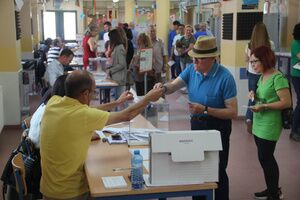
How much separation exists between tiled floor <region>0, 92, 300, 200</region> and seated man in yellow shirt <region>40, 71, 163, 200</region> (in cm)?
194

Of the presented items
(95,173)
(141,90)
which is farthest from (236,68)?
(95,173)

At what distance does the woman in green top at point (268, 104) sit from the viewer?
3682 mm

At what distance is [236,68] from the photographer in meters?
7.54

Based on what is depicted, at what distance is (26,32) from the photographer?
1178 centimetres

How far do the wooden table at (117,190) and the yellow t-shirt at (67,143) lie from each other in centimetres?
11

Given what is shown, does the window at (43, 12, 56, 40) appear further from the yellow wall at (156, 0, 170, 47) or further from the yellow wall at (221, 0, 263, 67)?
the yellow wall at (221, 0, 263, 67)

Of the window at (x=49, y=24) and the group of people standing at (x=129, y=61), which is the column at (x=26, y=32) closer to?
the group of people standing at (x=129, y=61)

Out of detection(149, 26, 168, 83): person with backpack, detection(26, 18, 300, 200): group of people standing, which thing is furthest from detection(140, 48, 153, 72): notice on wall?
detection(26, 18, 300, 200): group of people standing

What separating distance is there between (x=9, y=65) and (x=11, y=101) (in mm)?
570

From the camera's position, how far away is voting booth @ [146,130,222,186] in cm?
242

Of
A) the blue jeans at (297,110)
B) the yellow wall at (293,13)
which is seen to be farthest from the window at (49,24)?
the blue jeans at (297,110)

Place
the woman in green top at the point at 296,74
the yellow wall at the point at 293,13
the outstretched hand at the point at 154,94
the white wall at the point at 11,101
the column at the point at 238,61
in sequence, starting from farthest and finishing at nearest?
the yellow wall at the point at 293,13, the column at the point at 238,61, the white wall at the point at 11,101, the woman in green top at the point at 296,74, the outstretched hand at the point at 154,94

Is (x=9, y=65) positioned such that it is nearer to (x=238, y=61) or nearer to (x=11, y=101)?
(x=11, y=101)

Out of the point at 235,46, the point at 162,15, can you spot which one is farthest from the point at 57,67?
the point at 162,15
